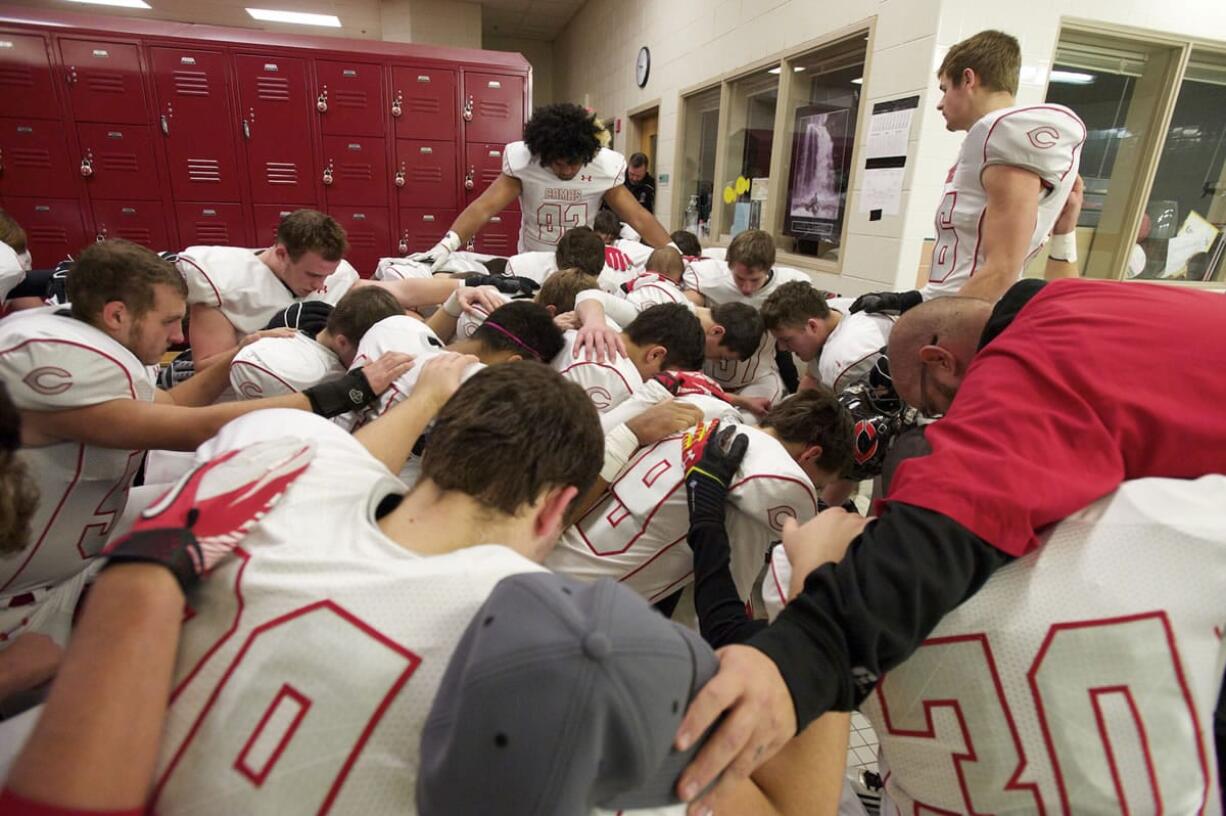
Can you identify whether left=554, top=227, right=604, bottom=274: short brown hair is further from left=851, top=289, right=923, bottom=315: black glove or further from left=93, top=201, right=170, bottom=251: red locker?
left=93, top=201, right=170, bottom=251: red locker

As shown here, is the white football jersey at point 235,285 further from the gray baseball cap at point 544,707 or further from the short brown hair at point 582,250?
the gray baseball cap at point 544,707

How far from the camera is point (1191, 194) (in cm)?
443

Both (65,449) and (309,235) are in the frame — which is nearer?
(65,449)

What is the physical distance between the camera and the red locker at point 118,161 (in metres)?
4.85

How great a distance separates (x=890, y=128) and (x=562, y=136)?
1909 millimetres

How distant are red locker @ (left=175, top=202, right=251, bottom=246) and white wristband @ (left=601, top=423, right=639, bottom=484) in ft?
16.5

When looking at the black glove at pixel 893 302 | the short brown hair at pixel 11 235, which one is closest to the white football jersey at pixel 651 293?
the black glove at pixel 893 302

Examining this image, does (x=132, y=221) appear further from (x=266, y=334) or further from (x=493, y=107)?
(x=266, y=334)

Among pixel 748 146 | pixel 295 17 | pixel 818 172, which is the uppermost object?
pixel 295 17

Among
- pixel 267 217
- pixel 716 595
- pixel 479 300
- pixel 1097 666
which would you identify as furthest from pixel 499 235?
pixel 1097 666

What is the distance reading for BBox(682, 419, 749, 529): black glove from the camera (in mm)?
1405

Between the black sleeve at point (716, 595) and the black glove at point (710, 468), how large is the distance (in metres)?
0.04

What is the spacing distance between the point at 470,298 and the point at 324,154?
3.86 meters

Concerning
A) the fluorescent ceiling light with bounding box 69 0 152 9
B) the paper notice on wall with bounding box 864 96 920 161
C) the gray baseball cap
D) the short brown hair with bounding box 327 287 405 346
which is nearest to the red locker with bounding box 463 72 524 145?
the paper notice on wall with bounding box 864 96 920 161
